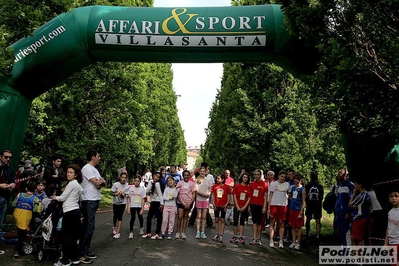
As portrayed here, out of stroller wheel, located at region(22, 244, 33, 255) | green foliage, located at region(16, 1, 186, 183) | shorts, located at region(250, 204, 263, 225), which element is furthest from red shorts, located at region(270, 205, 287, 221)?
green foliage, located at region(16, 1, 186, 183)

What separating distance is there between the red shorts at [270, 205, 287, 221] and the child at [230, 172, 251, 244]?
64 centimetres

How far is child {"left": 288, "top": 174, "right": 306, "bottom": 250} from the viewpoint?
9.54 m

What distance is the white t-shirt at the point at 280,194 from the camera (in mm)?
9961

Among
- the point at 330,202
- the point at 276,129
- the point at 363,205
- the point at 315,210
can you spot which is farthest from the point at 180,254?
the point at 276,129

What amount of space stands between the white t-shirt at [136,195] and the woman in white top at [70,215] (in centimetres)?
375

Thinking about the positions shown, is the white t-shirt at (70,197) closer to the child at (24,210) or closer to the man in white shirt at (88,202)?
the man in white shirt at (88,202)

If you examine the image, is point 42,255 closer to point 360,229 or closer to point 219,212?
point 219,212

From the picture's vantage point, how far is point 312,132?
19984 mm

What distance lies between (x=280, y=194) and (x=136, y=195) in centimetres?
370

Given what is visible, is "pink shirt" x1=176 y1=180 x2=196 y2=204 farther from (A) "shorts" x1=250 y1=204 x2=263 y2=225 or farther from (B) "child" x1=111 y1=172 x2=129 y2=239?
(A) "shorts" x1=250 y1=204 x2=263 y2=225

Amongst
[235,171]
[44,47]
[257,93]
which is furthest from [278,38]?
[235,171]

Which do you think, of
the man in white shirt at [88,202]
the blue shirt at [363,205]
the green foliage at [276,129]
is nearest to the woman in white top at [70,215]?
the man in white shirt at [88,202]

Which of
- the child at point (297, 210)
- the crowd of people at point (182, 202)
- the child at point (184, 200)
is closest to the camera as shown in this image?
the crowd of people at point (182, 202)

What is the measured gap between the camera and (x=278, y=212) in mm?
10000
